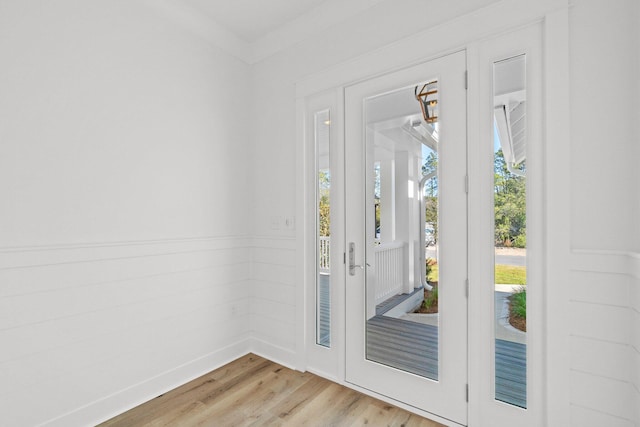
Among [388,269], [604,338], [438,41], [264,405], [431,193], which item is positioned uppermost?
[438,41]

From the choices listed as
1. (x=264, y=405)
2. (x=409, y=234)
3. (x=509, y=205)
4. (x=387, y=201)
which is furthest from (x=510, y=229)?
(x=264, y=405)

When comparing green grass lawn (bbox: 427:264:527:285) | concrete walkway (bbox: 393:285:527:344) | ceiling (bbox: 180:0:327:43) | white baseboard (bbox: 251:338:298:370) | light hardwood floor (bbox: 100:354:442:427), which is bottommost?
light hardwood floor (bbox: 100:354:442:427)

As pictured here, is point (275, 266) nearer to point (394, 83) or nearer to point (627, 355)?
point (394, 83)

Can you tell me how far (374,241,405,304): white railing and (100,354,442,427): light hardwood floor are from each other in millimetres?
702

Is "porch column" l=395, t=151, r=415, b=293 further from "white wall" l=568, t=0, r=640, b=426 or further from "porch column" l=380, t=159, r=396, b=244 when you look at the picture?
"white wall" l=568, t=0, r=640, b=426

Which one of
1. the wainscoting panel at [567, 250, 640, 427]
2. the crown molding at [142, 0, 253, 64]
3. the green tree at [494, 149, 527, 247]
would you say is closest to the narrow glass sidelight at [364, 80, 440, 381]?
the green tree at [494, 149, 527, 247]

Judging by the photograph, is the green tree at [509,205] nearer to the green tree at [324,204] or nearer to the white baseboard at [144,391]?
the green tree at [324,204]

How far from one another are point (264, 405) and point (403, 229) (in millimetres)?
1489

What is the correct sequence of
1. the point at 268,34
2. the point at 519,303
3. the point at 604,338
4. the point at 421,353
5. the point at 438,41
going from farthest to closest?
1. the point at 268,34
2. the point at 421,353
3. the point at 438,41
4. the point at 519,303
5. the point at 604,338

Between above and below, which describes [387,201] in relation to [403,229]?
above

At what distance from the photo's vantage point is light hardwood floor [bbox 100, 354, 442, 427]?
6.55 ft

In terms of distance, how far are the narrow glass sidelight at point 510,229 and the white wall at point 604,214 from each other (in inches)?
8.4

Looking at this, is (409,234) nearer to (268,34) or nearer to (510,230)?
(510,230)

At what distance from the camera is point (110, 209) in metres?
2.09
